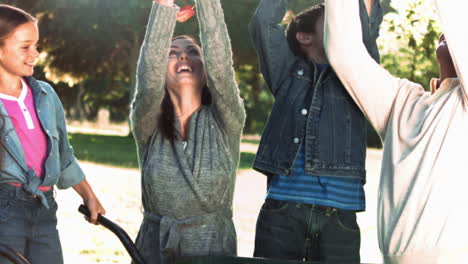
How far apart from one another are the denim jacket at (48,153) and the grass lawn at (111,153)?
12508 mm

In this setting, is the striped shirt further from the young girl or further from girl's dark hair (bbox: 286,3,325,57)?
the young girl

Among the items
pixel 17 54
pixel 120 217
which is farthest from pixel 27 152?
pixel 120 217

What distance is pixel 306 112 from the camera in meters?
2.88

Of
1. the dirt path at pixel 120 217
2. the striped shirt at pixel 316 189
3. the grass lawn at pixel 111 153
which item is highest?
the striped shirt at pixel 316 189

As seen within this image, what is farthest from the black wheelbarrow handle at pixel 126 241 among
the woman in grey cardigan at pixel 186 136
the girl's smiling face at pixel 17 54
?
the girl's smiling face at pixel 17 54

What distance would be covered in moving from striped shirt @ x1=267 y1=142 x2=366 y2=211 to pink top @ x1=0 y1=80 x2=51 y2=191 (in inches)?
34.3

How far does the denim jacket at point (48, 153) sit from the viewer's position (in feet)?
9.91

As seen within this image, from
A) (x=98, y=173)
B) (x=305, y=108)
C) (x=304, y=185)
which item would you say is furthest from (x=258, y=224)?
(x=98, y=173)

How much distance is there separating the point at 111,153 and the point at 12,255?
16.3m

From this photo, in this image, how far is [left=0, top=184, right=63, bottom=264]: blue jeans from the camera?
2.99m

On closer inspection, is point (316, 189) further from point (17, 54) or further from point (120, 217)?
point (120, 217)

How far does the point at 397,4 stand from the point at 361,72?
674 centimetres

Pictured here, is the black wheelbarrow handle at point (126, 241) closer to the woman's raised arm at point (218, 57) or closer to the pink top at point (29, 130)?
the pink top at point (29, 130)

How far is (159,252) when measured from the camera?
295 centimetres
